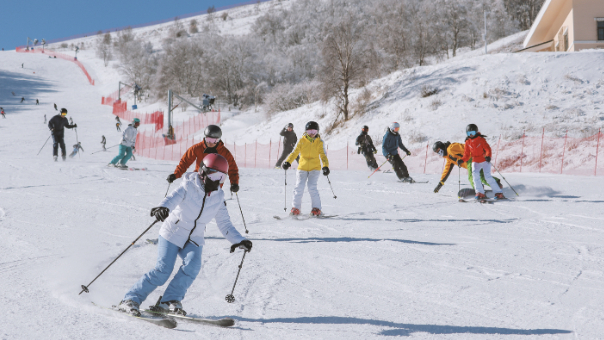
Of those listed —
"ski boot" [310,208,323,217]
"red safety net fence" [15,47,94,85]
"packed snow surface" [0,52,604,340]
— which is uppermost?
"red safety net fence" [15,47,94,85]

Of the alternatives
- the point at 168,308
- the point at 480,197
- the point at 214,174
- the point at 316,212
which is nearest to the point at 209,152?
the point at 214,174

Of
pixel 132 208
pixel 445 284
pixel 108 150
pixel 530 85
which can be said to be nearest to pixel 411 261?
pixel 445 284

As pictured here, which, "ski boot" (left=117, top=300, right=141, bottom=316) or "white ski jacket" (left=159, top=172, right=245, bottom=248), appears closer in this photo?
"ski boot" (left=117, top=300, right=141, bottom=316)

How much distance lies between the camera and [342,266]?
4.73 metres

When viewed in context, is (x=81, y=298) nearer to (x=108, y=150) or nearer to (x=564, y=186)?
(x=564, y=186)

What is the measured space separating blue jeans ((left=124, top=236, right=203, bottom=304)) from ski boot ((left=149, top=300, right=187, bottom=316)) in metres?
0.03

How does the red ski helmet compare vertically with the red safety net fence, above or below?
below

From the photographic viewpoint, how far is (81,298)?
3.62 meters

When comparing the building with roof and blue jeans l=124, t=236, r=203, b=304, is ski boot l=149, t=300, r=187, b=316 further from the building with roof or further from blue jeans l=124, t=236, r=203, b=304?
the building with roof

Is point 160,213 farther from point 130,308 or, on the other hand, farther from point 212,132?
point 212,132

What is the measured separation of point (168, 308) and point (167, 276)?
0.25 metres

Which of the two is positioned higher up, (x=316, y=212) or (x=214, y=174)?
(x=214, y=174)

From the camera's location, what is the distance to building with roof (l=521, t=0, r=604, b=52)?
2437cm

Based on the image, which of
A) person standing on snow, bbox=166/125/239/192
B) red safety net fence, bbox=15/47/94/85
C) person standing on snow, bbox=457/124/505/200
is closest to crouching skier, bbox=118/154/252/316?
person standing on snow, bbox=166/125/239/192
